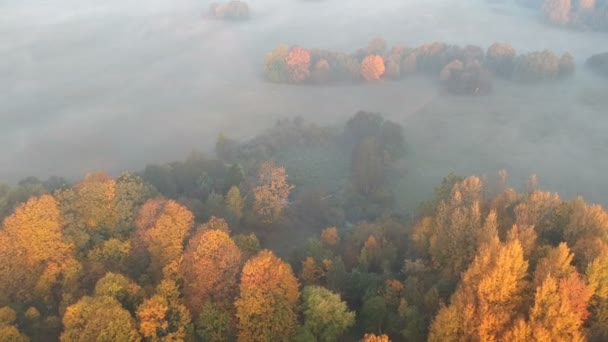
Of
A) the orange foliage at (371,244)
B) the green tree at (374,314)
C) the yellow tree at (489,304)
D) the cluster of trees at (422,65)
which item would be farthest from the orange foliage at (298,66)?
the yellow tree at (489,304)

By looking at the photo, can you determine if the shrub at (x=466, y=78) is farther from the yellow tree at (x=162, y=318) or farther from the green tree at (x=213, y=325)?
the yellow tree at (x=162, y=318)

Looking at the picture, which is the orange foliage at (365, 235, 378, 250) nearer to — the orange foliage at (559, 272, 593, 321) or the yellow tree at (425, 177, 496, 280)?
the yellow tree at (425, 177, 496, 280)

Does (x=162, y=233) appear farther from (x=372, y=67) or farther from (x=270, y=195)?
(x=372, y=67)

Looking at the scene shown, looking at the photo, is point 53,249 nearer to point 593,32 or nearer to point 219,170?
point 219,170

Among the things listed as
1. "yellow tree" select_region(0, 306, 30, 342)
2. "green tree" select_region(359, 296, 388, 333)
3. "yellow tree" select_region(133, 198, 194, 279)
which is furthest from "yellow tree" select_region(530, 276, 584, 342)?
"yellow tree" select_region(0, 306, 30, 342)

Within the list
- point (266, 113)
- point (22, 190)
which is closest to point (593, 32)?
point (266, 113)

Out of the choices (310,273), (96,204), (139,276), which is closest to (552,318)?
(310,273)
